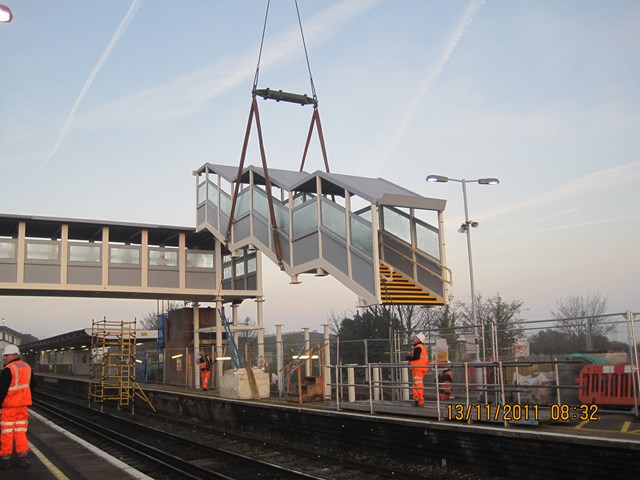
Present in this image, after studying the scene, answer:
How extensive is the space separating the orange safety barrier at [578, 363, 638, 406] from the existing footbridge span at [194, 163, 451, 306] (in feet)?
18.0

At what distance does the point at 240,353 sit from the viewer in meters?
24.3

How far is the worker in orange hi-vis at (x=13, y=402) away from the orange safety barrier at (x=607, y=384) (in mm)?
9701

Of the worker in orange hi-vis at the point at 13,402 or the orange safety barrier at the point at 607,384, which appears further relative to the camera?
the orange safety barrier at the point at 607,384

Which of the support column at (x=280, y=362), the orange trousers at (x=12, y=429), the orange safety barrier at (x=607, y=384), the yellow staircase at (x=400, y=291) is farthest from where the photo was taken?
the support column at (x=280, y=362)

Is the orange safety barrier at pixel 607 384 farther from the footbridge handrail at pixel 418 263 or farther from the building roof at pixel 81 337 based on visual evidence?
the building roof at pixel 81 337

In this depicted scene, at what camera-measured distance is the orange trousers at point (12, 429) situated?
32.6 feet

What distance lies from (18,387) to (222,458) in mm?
6008

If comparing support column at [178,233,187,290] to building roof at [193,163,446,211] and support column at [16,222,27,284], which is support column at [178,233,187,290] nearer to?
support column at [16,222,27,284]

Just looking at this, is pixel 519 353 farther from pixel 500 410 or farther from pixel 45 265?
pixel 45 265

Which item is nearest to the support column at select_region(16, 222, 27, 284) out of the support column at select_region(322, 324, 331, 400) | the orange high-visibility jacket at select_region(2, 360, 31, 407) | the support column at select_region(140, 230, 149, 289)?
the support column at select_region(140, 230, 149, 289)

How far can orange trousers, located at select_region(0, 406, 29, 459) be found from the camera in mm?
9922

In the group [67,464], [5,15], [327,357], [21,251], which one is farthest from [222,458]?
[21,251]

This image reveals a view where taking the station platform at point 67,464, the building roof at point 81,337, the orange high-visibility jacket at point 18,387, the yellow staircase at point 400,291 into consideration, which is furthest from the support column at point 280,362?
the building roof at point 81,337

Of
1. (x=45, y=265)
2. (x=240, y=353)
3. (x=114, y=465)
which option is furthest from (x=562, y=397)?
(x=45, y=265)
